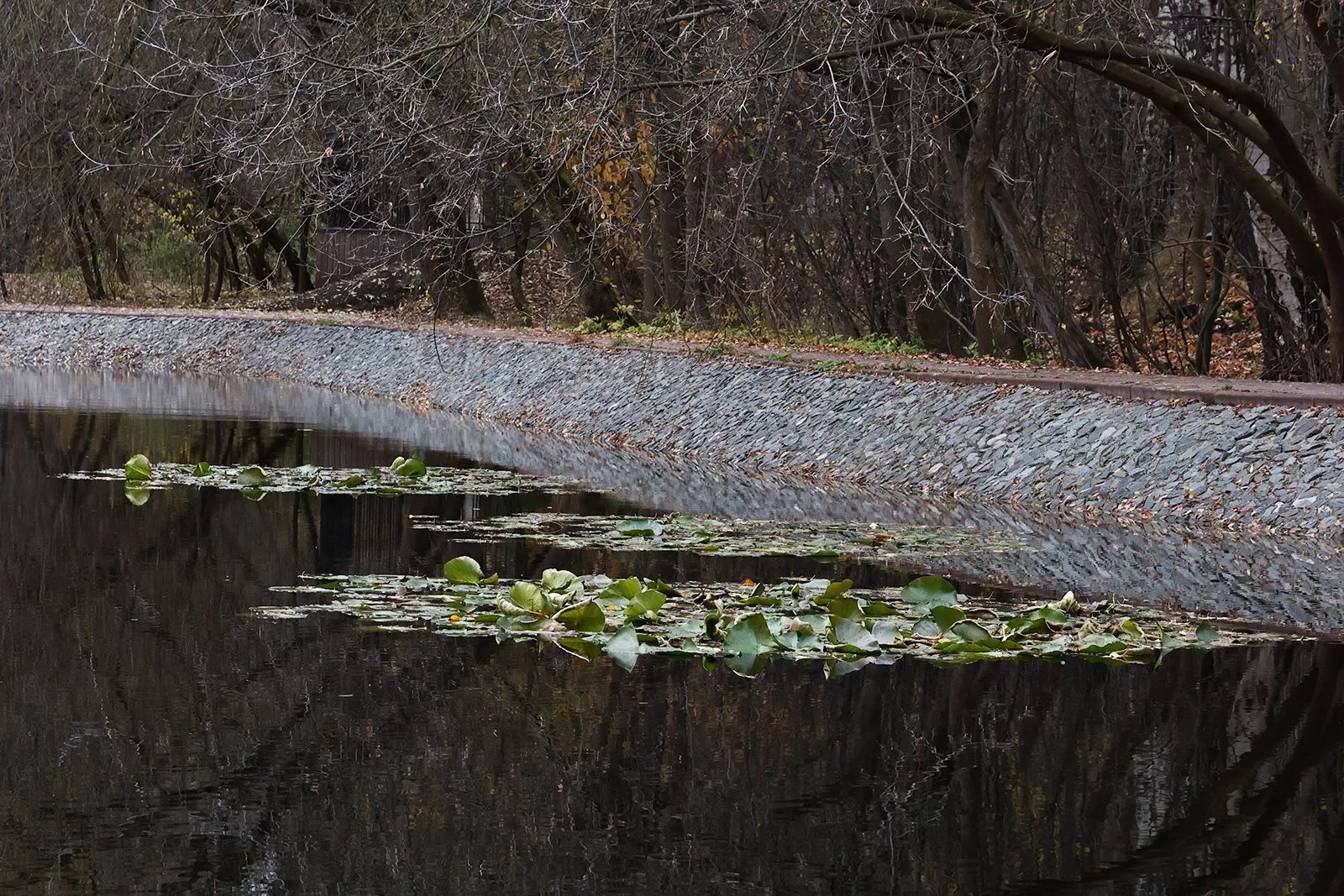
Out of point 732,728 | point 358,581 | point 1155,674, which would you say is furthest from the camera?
point 358,581

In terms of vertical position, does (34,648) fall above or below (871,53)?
below

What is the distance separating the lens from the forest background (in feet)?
51.6

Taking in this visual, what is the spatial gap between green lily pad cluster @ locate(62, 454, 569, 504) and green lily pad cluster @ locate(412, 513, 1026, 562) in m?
1.84

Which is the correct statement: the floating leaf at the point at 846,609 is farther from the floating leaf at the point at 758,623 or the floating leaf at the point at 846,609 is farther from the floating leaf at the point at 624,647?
the floating leaf at the point at 624,647

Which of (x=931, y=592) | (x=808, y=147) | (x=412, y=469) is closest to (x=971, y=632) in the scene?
(x=931, y=592)

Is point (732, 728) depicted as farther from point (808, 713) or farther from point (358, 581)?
point (358, 581)

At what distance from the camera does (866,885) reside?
5.86 m

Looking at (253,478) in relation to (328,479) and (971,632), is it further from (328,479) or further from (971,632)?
(971,632)

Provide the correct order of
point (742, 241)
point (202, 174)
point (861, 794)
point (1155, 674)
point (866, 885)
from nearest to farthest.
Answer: point (866, 885)
point (861, 794)
point (1155, 674)
point (742, 241)
point (202, 174)

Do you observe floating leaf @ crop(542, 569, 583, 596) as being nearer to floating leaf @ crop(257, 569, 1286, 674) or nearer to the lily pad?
floating leaf @ crop(257, 569, 1286, 674)

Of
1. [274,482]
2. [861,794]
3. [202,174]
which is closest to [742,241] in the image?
[274,482]

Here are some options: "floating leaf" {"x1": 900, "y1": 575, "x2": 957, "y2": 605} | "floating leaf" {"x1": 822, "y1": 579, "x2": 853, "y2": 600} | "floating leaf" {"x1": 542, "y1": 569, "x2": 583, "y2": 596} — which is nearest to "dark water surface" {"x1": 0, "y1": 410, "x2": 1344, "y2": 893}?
"floating leaf" {"x1": 542, "y1": 569, "x2": 583, "y2": 596}

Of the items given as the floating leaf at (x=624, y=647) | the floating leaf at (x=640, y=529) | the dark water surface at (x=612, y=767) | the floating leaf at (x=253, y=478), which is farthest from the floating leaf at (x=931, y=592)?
the floating leaf at (x=253, y=478)

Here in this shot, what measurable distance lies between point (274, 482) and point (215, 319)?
20625 mm
